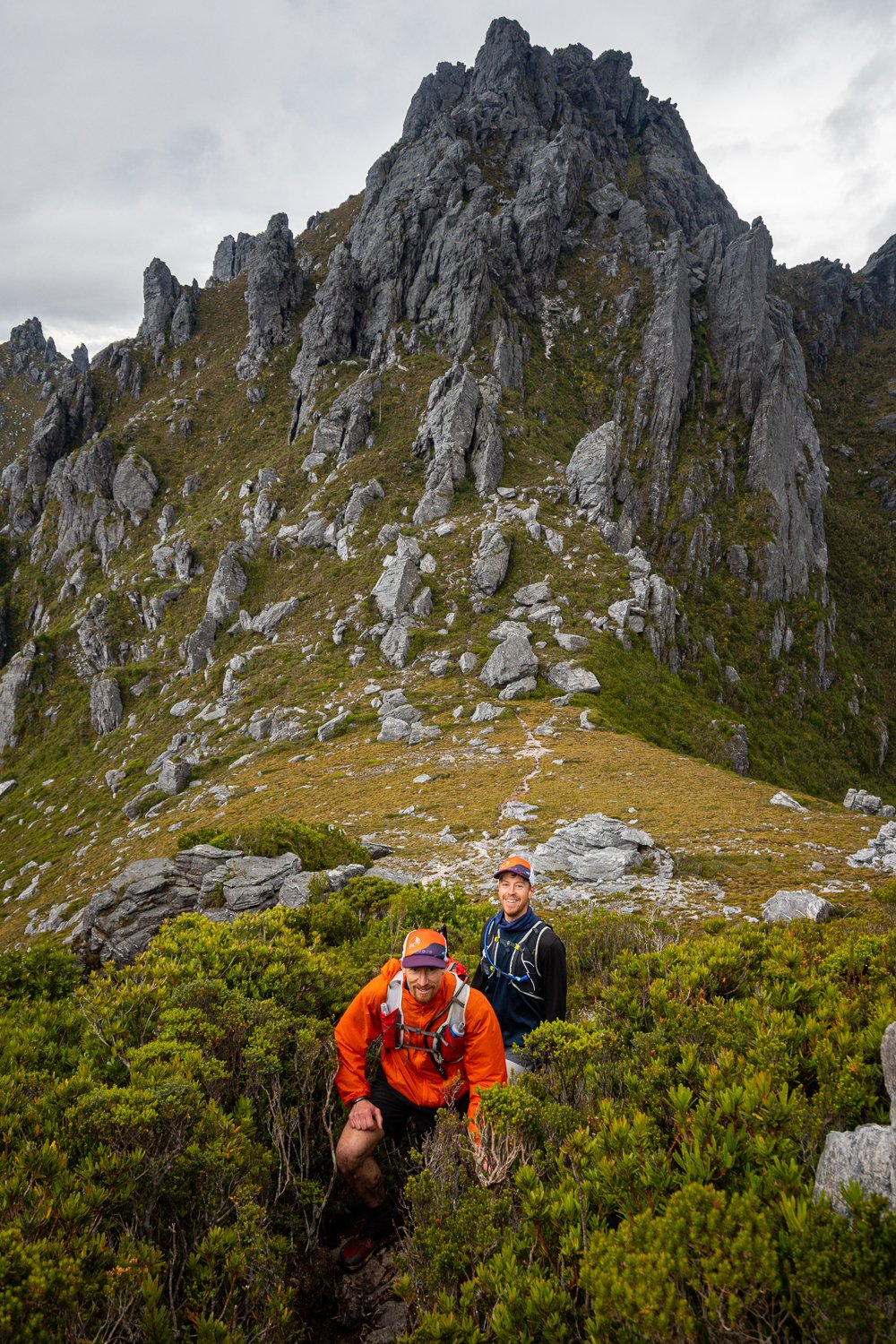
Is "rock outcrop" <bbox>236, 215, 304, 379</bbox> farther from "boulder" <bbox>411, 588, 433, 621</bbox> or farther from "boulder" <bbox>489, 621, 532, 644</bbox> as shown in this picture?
"boulder" <bbox>489, 621, 532, 644</bbox>

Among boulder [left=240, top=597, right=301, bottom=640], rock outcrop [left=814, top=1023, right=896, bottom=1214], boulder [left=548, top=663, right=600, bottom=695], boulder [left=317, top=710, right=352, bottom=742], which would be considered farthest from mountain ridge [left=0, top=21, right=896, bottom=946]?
rock outcrop [left=814, top=1023, right=896, bottom=1214]

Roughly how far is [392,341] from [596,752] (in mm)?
66069

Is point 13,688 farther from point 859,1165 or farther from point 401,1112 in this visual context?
point 859,1165

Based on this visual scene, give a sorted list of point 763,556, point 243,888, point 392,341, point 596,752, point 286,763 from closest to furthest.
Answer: point 243,888
point 596,752
point 286,763
point 763,556
point 392,341

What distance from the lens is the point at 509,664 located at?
1396 inches

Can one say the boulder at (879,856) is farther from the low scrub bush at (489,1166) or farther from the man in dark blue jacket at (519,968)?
the man in dark blue jacket at (519,968)

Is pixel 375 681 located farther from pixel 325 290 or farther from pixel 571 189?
pixel 571 189

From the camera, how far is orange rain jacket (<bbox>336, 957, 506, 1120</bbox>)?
5.30 metres

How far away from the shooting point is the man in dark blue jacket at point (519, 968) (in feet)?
20.2

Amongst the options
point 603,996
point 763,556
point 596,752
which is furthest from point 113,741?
point 763,556

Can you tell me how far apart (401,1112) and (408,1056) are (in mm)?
549

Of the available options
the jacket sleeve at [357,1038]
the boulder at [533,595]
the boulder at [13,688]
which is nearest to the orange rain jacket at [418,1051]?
the jacket sleeve at [357,1038]

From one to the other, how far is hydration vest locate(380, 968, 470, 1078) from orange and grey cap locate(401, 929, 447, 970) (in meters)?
0.38

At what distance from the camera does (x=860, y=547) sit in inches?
3536
